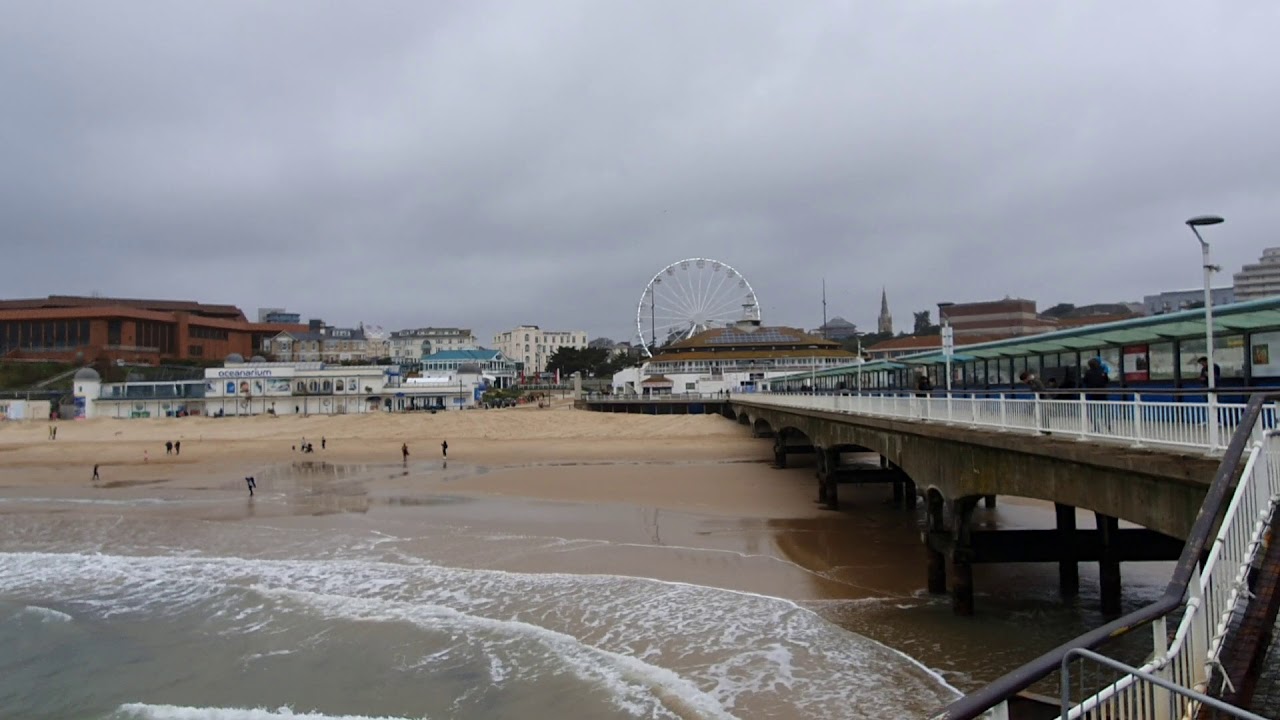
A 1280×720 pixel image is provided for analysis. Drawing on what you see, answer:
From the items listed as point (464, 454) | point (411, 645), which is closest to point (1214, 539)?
point (411, 645)

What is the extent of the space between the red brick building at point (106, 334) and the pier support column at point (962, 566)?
103028 millimetres

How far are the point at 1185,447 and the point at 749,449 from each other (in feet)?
121

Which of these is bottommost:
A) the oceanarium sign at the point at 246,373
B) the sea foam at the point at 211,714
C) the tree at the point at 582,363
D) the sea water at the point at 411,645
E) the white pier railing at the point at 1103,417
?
the sea foam at the point at 211,714

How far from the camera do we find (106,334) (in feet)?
311

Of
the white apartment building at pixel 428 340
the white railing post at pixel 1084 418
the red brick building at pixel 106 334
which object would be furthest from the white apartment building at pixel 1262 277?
the white apartment building at pixel 428 340

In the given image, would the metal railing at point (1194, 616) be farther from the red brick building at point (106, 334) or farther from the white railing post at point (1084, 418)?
the red brick building at point (106, 334)

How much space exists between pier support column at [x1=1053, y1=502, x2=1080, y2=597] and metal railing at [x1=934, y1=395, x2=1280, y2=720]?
7620 mm

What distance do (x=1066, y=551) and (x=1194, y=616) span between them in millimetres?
9548

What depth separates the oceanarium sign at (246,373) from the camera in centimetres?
7494

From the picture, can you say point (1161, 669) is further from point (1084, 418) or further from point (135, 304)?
point (135, 304)

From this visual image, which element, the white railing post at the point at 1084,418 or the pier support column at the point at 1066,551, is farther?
the pier support column at the point at 1066,551

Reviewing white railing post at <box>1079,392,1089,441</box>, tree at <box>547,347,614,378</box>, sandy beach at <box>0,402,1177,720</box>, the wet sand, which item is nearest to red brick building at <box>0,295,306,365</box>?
the wet sand

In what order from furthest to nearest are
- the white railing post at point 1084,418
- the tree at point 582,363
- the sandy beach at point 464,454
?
the tree at point 582,363
the sandy beach at point 464,454
the white railing post at point 1084,418

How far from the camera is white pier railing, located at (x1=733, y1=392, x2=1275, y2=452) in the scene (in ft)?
25.4
